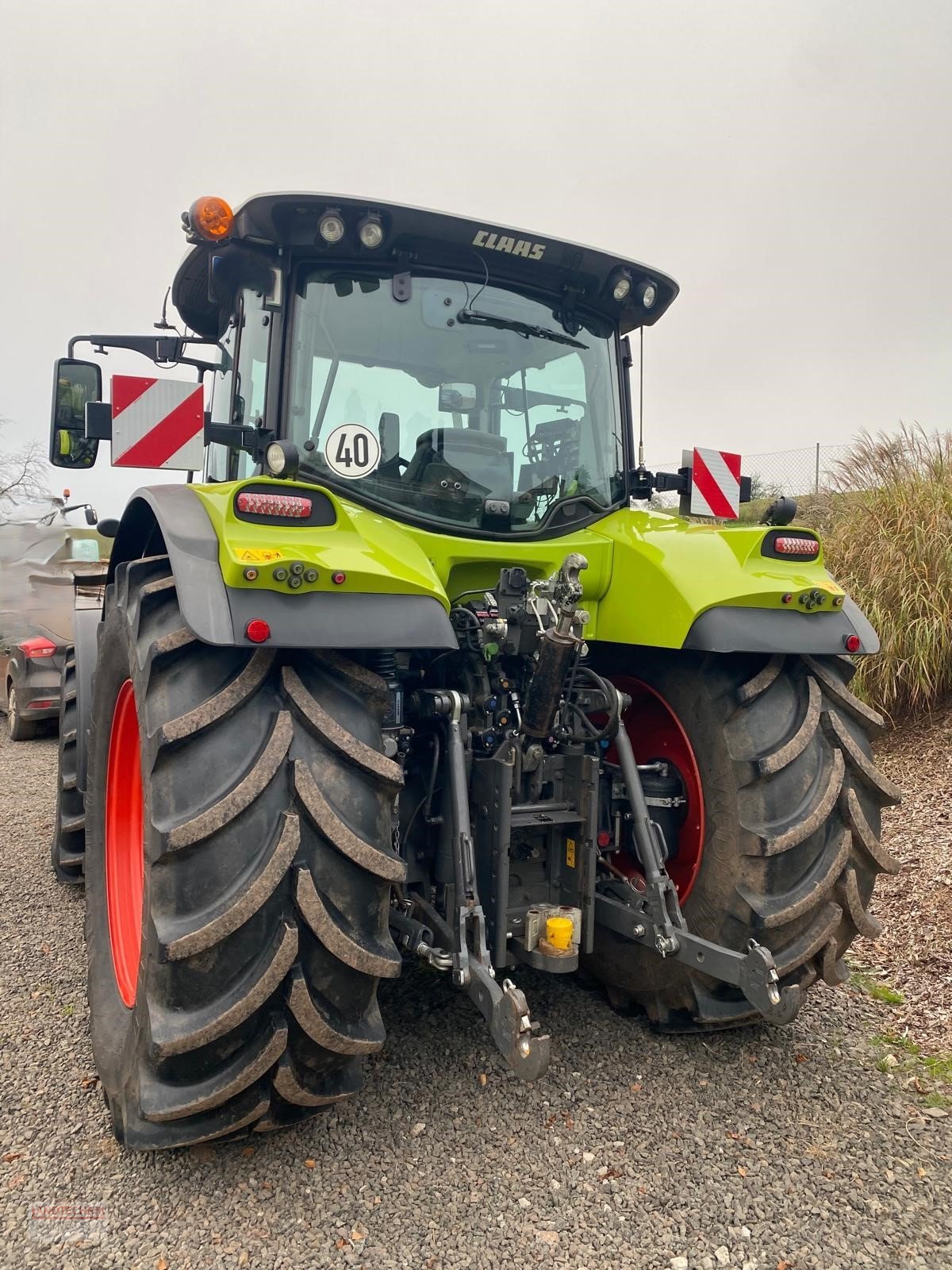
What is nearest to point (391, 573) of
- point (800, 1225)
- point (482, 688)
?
point (482, 688)

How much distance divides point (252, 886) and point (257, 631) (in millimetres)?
549

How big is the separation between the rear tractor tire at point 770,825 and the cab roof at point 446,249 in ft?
4.40

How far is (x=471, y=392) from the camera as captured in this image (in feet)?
9.47

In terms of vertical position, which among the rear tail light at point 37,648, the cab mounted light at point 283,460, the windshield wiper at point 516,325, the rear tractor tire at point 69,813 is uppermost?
the windshield wiper at point 516,325

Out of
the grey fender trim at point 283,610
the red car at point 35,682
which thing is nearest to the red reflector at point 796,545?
the grey fender trim at point 283,610

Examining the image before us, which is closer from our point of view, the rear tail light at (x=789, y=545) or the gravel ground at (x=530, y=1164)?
the gravel ground at (x=530, y=1164)

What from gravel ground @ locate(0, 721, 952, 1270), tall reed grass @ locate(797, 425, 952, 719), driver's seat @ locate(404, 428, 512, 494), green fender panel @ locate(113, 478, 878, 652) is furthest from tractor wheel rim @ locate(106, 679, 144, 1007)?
tall reed grass @ locate(797, 425, 952, 719)

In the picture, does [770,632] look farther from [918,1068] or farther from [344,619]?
[918,1068]

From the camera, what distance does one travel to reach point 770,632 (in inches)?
100

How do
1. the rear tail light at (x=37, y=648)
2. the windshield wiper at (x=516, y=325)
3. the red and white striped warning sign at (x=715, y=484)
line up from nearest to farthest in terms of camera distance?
the windshield wiper at (x=516, y=325) → the red and white striped warning sign at (x=715, y=484) → the rear tail light at (x=37, y=648)

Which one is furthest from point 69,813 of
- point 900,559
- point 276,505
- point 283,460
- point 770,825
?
point 900,559

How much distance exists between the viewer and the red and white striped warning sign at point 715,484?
11.1 ft

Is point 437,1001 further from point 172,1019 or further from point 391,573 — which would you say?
point 391,573

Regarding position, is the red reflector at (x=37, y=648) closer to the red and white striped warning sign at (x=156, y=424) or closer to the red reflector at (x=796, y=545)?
the red and white striped warning sign at (x=156, y=424)
